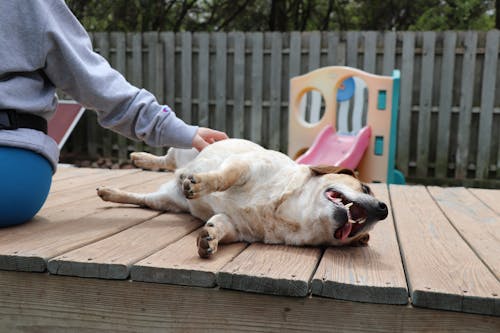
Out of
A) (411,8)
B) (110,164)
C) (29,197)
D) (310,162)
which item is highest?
(411,8)

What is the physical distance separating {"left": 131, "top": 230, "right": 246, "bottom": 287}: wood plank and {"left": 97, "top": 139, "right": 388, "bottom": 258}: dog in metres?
0.05

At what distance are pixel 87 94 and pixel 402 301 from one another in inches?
54.3

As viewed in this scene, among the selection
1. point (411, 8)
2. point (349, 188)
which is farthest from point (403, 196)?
point (411, 8)

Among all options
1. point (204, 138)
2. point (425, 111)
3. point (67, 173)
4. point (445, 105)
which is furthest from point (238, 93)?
point (204, 138)

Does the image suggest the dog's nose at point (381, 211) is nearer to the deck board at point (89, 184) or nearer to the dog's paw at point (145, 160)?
the dog's paw at point (145, 160)

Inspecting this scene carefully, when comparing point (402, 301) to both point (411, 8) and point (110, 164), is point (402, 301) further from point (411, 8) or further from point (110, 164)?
point (411, 8)

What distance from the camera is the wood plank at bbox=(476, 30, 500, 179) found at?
547 cm

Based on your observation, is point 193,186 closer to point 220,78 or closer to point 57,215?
point 57,215

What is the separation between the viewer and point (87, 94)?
1.94 meters

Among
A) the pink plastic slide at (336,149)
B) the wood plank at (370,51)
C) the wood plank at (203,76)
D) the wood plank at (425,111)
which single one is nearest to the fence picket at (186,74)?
the wood plank at (203,76)

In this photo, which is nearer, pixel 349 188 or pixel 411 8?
pixel 349 188

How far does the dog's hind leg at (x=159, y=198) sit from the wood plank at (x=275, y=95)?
373cm

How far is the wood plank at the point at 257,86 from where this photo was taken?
6059mm

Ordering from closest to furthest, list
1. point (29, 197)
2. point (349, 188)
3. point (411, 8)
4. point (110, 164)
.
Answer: point (349, 188), point (29, 197), point (110, 164), point (411, 8)
